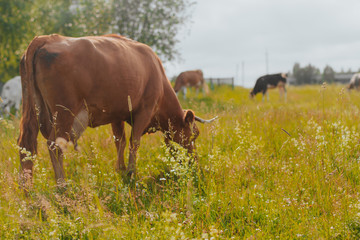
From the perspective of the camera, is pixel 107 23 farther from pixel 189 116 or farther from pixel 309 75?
pixel 309 75

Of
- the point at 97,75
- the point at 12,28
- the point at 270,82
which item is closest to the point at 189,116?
the point at 97,75

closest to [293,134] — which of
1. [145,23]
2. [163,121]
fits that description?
[163,121]

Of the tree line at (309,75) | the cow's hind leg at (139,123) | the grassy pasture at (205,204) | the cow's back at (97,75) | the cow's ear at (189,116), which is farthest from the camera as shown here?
the tree line at (309,75)

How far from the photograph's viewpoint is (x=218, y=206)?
10.6 ft

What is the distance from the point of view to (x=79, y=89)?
3666mm

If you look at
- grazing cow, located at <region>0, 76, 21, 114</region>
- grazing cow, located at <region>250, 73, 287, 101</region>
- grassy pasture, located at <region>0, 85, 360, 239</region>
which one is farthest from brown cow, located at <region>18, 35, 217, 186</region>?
grazing cow, located at <region>250, 73, 287, 101</region>

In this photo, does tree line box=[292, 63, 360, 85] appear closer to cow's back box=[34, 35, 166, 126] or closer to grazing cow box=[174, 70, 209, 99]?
grazing cow box=[174, 70, 209, 99]

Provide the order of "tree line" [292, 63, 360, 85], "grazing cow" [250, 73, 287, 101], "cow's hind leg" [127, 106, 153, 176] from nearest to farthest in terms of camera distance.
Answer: "cow's hind leg" [127, 106, 153, 176], "grazing cow" [250, 73, 287, 101], "tree line" [292, 63, 360, 85]

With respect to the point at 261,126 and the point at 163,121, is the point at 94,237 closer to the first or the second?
the point at 163,121

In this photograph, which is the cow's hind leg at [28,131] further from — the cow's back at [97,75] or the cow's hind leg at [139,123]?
the cow's hind leg at [139,123]

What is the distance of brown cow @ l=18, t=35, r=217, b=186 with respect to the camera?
352cm

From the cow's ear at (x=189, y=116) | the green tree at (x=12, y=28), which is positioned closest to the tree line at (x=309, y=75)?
the green tree at (x=12, y=28)

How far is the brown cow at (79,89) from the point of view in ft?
11.5

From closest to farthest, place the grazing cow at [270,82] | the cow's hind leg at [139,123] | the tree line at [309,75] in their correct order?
the cow's hind leg at [139,123]
the grazing cow at [270,82]
the tree line at [309,75]
